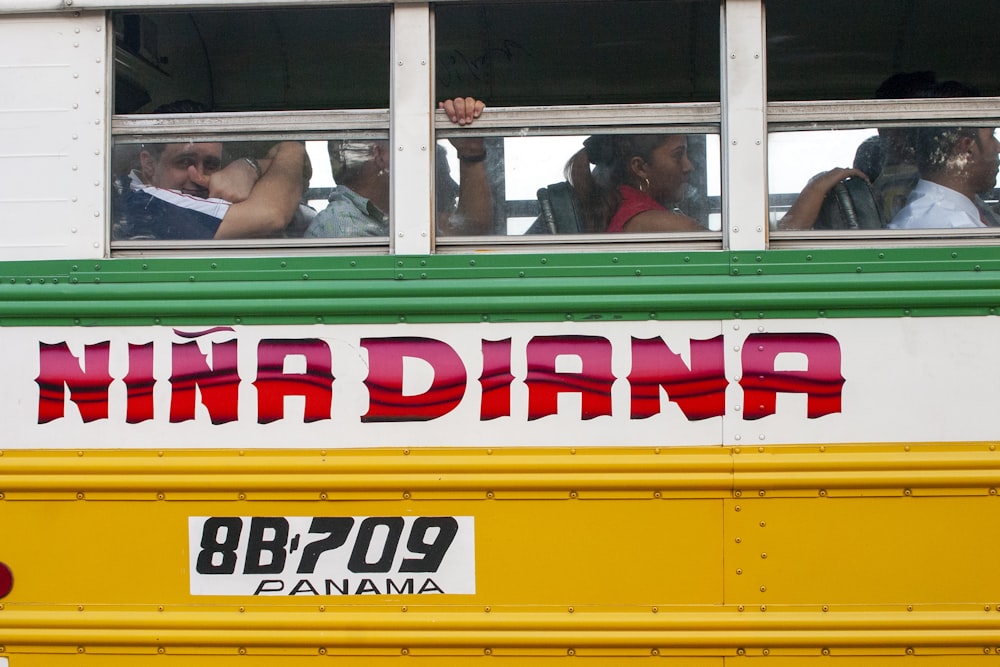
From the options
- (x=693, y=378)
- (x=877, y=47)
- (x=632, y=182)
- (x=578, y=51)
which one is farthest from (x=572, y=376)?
(x=877, y=47)

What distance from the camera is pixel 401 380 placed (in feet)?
6.95

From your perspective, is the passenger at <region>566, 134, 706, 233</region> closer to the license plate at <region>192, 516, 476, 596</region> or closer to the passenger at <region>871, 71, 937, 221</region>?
the passenger at <region>871, 71, 937, 221</region>

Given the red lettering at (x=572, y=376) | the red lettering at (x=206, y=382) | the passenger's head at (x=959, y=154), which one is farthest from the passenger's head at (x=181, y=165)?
the passenger's head at (x=959, y=154)

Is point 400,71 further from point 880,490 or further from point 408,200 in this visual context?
point 880,490

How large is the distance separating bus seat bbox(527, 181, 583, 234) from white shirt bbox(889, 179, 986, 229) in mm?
814

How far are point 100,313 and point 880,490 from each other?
1.97 metres

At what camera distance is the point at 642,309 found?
6.87 ft

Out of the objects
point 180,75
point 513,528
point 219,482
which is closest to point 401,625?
point 513,528

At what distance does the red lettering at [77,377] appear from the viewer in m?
2.14

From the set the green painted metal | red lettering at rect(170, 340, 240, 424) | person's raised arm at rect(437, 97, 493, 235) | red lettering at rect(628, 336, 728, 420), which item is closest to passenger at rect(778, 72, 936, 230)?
the green painted metal

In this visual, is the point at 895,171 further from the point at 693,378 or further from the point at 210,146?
the point at 210,146

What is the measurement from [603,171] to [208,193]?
40.8 inches

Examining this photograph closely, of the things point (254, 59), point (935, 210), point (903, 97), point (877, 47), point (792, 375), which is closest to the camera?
point (792, 375)

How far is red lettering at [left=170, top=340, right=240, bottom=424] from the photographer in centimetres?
213
